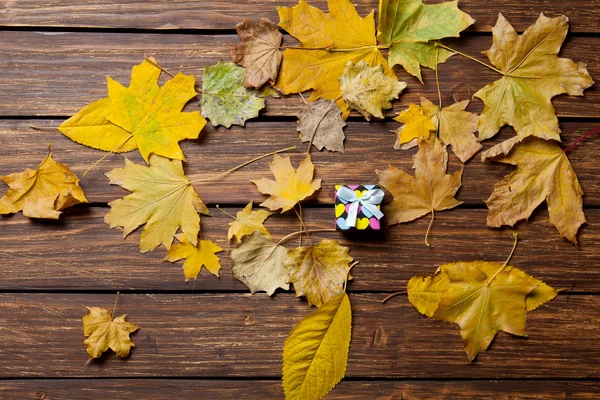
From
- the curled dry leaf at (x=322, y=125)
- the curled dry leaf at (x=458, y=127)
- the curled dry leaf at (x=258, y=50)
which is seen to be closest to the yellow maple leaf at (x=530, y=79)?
the curled dry leaf at (x=458, y=127)

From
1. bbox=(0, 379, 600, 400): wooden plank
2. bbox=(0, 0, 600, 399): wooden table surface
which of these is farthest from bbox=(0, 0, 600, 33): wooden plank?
bbox=(0, 379, 600, 400): wooden plank

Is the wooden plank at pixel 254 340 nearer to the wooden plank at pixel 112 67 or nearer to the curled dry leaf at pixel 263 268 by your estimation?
the curled dry leaf at pixel 263 268

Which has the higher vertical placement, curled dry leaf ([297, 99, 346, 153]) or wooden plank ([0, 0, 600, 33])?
wooden plank ([0, 0, 600, 33])

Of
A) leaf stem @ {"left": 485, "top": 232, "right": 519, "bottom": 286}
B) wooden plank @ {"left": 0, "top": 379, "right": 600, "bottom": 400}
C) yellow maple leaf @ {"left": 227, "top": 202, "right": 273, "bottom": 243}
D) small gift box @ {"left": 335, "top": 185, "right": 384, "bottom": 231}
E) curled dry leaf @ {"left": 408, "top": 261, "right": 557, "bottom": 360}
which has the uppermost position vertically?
small gift box @ {"left": 335, "top": 185, "right": 384, "bottom": 231}

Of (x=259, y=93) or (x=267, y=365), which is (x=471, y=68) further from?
(x=267, y=365)

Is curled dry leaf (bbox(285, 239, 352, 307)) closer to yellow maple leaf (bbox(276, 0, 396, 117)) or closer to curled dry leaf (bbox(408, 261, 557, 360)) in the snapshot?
curled dry leaf (bbox(408, 261, 557, 360))

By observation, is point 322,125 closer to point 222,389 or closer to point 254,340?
point 254,340
